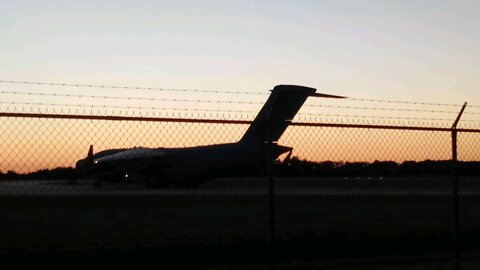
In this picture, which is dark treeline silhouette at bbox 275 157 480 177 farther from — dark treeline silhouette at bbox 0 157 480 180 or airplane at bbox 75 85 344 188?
airplane at bbox 75 85 344 188

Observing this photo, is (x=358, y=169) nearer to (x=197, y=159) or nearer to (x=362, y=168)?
(x=362, y=168)
